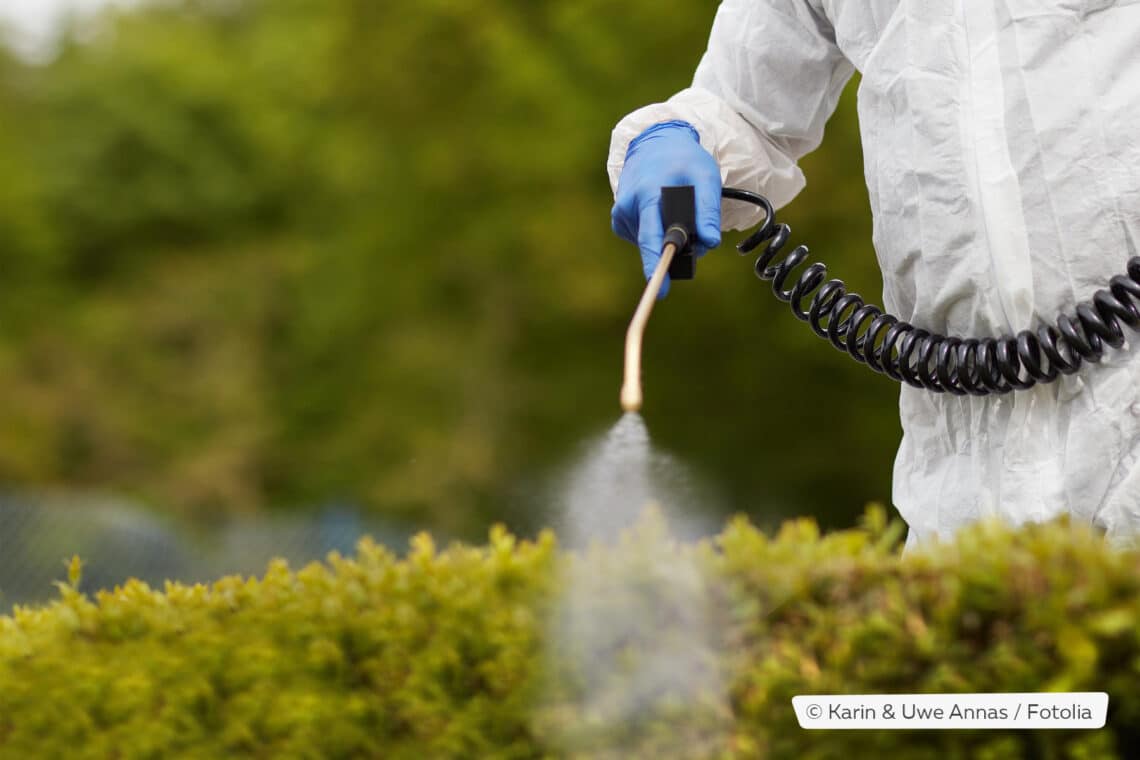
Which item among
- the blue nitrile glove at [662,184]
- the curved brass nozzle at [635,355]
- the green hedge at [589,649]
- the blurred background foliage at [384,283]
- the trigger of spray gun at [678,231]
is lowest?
the green hedge at [589,649]

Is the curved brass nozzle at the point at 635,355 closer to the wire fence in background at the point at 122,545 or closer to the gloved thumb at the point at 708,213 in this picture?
the gloved thumb at the point at 708,213

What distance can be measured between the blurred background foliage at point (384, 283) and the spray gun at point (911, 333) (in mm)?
4099

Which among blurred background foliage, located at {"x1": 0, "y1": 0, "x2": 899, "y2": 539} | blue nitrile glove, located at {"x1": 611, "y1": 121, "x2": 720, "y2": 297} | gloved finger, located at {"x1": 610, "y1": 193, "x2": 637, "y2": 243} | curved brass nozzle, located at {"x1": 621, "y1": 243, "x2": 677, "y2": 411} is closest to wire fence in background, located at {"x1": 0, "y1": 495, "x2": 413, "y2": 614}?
blurred background foliage, located at {"x1": 0, "y1": 0, "x2": 899, "y2": 539}

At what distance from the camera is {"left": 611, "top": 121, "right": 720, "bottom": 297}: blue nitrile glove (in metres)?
2.34

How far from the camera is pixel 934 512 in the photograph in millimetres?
2234

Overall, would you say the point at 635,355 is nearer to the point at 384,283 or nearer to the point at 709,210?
the point at 709,210

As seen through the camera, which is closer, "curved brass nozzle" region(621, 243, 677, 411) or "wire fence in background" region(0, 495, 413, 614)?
"curved brass nozzle" region(621, 243, 677, 411)

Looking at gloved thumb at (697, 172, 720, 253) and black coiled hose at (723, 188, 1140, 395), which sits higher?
gloved thumb at (697, 172, 720, 253)

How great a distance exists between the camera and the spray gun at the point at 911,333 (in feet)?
6.37

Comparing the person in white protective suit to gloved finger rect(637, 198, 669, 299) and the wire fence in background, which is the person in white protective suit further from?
the wire fence in background

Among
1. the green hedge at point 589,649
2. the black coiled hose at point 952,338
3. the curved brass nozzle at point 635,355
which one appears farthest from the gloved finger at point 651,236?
the green hedge at point 589,649

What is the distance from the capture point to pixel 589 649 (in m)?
1.82

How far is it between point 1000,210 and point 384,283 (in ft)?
44.9

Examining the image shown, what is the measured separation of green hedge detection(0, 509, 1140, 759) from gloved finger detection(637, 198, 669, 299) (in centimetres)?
54
